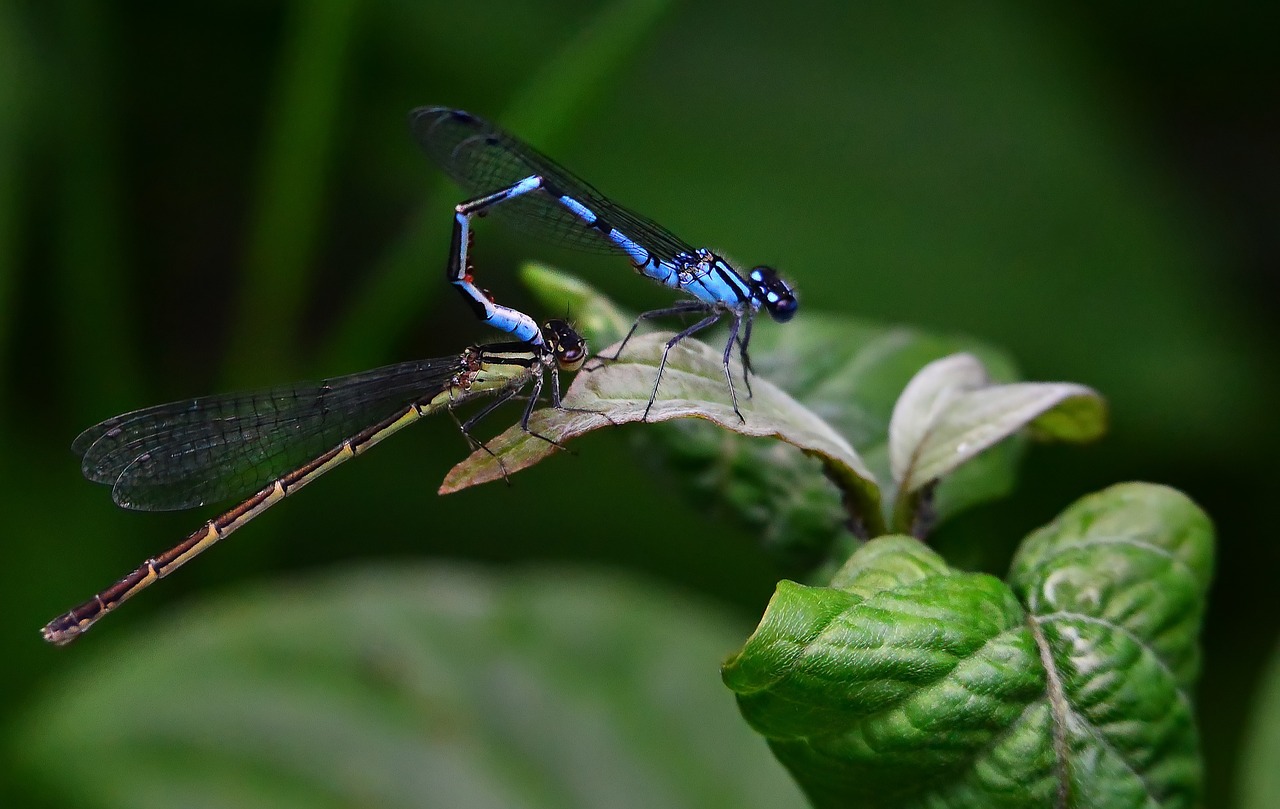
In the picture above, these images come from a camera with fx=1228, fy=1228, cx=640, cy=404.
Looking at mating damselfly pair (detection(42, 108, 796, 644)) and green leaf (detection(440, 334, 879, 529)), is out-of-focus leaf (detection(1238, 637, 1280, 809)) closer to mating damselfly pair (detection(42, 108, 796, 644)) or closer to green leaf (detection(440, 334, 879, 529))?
green leaf (detection(440, 334, 879, 529))

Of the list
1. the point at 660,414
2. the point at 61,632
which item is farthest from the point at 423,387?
the point at 660,414

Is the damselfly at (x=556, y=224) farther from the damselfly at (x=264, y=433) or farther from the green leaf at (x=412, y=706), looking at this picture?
the green leaf at (x=412, y=706)

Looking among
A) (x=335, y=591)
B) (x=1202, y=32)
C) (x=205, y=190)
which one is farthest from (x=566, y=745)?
(x=1202, y=32)

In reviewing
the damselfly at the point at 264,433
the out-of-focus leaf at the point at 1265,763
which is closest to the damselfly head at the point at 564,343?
the damselfly at the point at 264,433

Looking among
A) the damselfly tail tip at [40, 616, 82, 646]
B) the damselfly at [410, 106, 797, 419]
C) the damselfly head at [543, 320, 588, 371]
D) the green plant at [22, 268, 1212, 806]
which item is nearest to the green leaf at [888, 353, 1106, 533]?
the green plant at [22, 268, 1212, 806]

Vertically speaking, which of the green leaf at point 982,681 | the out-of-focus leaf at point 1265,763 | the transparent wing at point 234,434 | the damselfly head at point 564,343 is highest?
the transparent wing at point 234,434

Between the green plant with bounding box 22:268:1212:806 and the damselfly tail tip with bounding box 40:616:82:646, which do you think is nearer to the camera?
the green plant with bounding box 22:268:1212:806

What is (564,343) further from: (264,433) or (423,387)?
(264,433)
